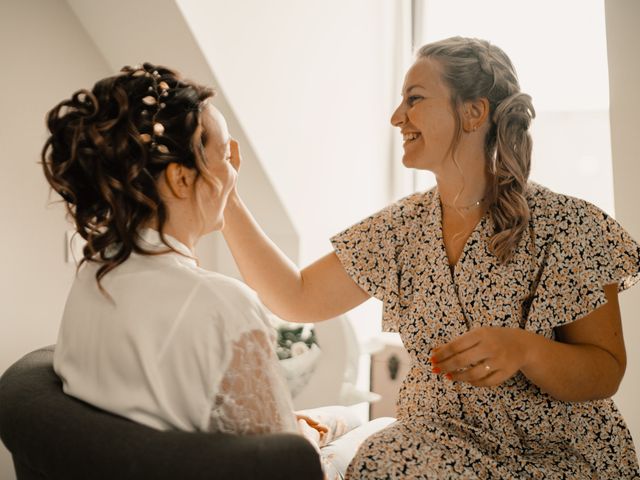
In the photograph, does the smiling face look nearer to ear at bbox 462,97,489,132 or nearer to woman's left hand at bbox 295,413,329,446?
ear at bbox 462,97,489,132

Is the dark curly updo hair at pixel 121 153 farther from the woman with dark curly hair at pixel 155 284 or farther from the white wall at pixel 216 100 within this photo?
the white wall at pixel 216 100

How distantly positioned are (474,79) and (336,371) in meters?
1.21

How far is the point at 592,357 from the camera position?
1.39 m

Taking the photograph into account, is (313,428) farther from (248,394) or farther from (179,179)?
(179,179)

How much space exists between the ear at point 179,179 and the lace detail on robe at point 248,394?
277 mm

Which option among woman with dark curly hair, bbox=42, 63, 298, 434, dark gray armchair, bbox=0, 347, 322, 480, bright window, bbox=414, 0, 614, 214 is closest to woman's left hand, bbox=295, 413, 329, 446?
woman with dark curly hair, bbox=42, 63, 298, 434

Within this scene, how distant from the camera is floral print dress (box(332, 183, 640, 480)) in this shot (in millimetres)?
1356

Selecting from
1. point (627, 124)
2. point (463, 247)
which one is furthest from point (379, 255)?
point (627, 124)

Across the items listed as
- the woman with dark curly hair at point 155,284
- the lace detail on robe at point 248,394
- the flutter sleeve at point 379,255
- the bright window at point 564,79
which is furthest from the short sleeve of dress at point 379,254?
the bright window at point 564,79

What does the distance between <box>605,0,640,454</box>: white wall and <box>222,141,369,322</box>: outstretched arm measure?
998mm

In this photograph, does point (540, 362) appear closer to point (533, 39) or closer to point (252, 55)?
point (252, 55)

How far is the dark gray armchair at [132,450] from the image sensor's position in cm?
83

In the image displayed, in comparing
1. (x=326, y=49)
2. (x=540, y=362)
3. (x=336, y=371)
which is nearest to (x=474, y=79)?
(x=540, y=362)

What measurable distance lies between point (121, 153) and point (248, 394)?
41 centimetres
